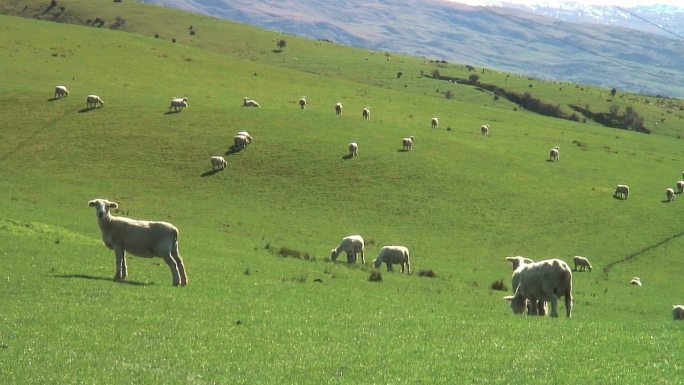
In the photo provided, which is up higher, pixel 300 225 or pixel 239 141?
pixel 239 141

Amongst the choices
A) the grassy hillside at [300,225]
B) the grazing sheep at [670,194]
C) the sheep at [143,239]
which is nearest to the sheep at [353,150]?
the grassy hillside at [300,225]

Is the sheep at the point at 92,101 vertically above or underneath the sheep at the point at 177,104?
underneath

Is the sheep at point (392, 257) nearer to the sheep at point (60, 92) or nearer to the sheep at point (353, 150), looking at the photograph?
the sheep at point (353, 150)

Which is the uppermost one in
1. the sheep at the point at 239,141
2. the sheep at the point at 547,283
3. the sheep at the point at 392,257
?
the sheep at the point at 547,283

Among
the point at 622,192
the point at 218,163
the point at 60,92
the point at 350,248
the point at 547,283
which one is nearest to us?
the point at 547,283

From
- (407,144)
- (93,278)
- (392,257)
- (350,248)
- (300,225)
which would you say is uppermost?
(93,278)

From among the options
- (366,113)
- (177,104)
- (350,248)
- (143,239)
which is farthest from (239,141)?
(143,239)

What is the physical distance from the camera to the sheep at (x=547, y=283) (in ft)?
75.6

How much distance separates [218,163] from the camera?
200ft

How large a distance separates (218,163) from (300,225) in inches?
544

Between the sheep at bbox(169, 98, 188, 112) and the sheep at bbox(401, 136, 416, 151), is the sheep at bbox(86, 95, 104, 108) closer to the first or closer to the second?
the sheep at bbox(169, 98, 188, 112)

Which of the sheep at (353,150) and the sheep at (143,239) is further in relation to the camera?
the sheep at (353,150)

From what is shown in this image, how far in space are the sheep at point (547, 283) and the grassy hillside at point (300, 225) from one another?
1.10 meters

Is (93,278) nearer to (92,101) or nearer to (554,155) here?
(92,101)
